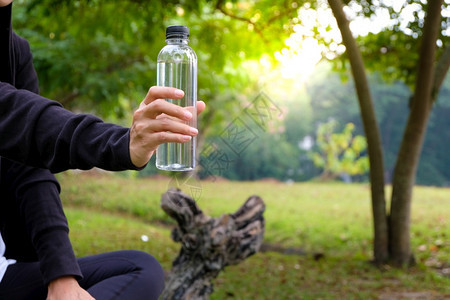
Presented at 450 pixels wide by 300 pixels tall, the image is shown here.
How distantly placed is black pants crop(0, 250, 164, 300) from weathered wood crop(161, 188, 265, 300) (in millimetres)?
1348

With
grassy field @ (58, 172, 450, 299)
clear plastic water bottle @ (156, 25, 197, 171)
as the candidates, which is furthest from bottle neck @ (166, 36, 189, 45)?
grassy field @ (58, 172, 450, 299)

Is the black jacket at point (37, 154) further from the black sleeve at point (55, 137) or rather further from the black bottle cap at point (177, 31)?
the black bottle cap at point (177, 31)

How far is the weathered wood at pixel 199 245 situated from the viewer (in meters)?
2.81

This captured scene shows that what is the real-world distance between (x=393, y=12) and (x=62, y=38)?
146 inches

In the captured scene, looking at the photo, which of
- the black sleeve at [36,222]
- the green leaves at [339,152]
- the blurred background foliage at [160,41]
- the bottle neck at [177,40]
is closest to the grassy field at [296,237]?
the black sleeve at [36,222]

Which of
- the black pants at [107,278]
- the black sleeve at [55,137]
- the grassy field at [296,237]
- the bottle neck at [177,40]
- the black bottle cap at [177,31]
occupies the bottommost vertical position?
the grassy field at [296,237]

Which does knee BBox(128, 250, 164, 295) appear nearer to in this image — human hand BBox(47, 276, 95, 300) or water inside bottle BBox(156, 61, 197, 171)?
human hand BBox(47, 276, 95, 300)

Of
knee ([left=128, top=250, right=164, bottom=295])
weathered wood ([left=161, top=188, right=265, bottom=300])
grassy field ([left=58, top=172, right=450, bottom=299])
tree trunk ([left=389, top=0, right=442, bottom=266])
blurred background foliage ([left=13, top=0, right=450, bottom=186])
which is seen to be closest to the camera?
knee ([left=128, top=250, right=164, bottom=295])

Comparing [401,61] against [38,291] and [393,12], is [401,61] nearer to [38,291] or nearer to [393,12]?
[393,12]

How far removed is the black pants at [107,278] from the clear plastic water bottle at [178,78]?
1.42 feet

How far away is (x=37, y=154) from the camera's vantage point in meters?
0.88

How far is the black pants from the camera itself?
130 cm

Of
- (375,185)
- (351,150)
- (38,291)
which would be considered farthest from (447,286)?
(351,150)

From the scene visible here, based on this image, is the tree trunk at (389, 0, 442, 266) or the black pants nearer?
the black pants
